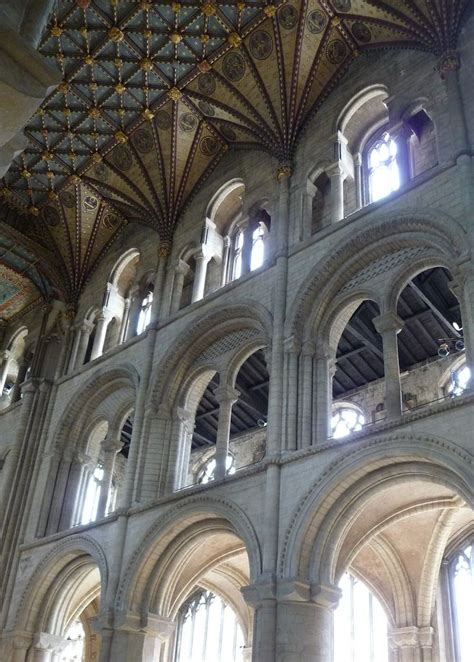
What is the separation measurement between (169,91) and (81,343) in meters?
6.86

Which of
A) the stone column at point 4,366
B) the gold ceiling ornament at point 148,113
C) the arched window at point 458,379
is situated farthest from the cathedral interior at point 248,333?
the stone column at point 4,366

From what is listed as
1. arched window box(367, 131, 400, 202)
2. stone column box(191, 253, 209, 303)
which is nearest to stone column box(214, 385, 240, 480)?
stone column box(191, 253, 209, 303)

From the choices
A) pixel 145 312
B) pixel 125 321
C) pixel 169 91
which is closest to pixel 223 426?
pixel 145 312

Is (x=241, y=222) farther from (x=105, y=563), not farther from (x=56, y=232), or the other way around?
(x=105, y=563)

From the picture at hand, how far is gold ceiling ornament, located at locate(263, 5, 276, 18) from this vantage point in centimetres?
1530

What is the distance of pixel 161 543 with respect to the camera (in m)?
13.7

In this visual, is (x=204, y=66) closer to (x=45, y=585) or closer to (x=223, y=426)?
(x=223, y=426)

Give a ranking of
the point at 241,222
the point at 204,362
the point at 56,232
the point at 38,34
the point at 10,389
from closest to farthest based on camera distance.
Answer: the point at 38,34 < the point at 204,362 < the point at 241,222 < the point at 56,232 < the point at 10,389

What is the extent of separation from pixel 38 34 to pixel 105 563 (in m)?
11.6

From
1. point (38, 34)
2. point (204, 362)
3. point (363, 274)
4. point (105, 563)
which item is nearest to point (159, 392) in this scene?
point (204, 362)

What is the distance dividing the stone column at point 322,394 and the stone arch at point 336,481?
756mm

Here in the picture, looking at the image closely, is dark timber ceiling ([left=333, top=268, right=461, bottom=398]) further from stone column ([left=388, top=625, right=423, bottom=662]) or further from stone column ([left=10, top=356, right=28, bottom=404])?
stone column ([left=10, top=356, right=28, bottom=404])

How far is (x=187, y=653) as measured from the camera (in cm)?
2094

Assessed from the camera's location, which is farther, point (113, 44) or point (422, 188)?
point (113, 44)
